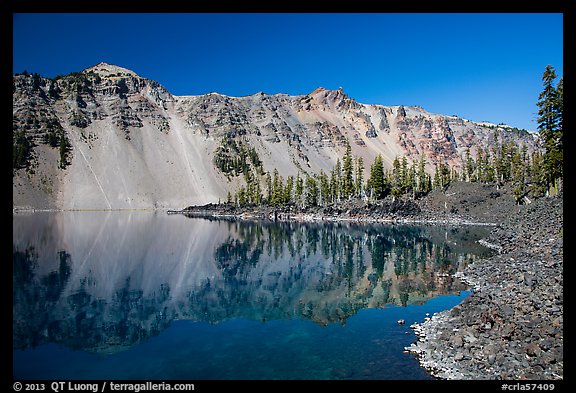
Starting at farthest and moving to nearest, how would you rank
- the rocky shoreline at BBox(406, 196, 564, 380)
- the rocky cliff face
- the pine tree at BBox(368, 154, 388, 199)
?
the rocky cliff face → the pine tree at BBox(368, 154, 388, 199) → the rocky shoreline at BBox(406, 196, 564, 380)

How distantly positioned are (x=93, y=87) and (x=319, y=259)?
193 metres

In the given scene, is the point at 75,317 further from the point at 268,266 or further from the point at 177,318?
the point at 268,266

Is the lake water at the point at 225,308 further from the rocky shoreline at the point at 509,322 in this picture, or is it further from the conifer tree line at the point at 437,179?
the conifer tree line at the point at 437,179

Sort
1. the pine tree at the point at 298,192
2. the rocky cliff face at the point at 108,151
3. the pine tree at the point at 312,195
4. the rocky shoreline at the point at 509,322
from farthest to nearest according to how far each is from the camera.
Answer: the rocky cliff face at the point at 108,151 < the pine tree at the point at 298,192 < the pine tree at the point at 312,195 < the rocky shoreline at the point at 509,322

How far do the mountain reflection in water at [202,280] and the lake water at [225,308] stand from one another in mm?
142

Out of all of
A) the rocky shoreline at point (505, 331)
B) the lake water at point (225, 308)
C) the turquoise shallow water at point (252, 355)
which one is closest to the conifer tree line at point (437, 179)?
the lake water at point (225, 308)

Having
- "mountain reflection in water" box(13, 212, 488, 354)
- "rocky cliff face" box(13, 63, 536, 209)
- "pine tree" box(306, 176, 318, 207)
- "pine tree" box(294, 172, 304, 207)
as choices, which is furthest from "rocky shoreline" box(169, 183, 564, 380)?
"rocky cliff face" box(13, 63, 536, 209)

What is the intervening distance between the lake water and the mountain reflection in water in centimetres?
14

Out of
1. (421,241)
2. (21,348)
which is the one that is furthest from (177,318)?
(421,241)

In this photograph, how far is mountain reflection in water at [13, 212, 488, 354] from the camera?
2364 centimetres

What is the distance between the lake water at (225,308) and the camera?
1717cm

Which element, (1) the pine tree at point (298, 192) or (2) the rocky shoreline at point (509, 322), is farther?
(1) the pine tree at point (298, 192)

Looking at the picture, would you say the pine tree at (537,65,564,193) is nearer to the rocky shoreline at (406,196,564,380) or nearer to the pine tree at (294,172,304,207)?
the rocky shoreline at (406,196,564,380)

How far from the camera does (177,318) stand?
24.6 m
